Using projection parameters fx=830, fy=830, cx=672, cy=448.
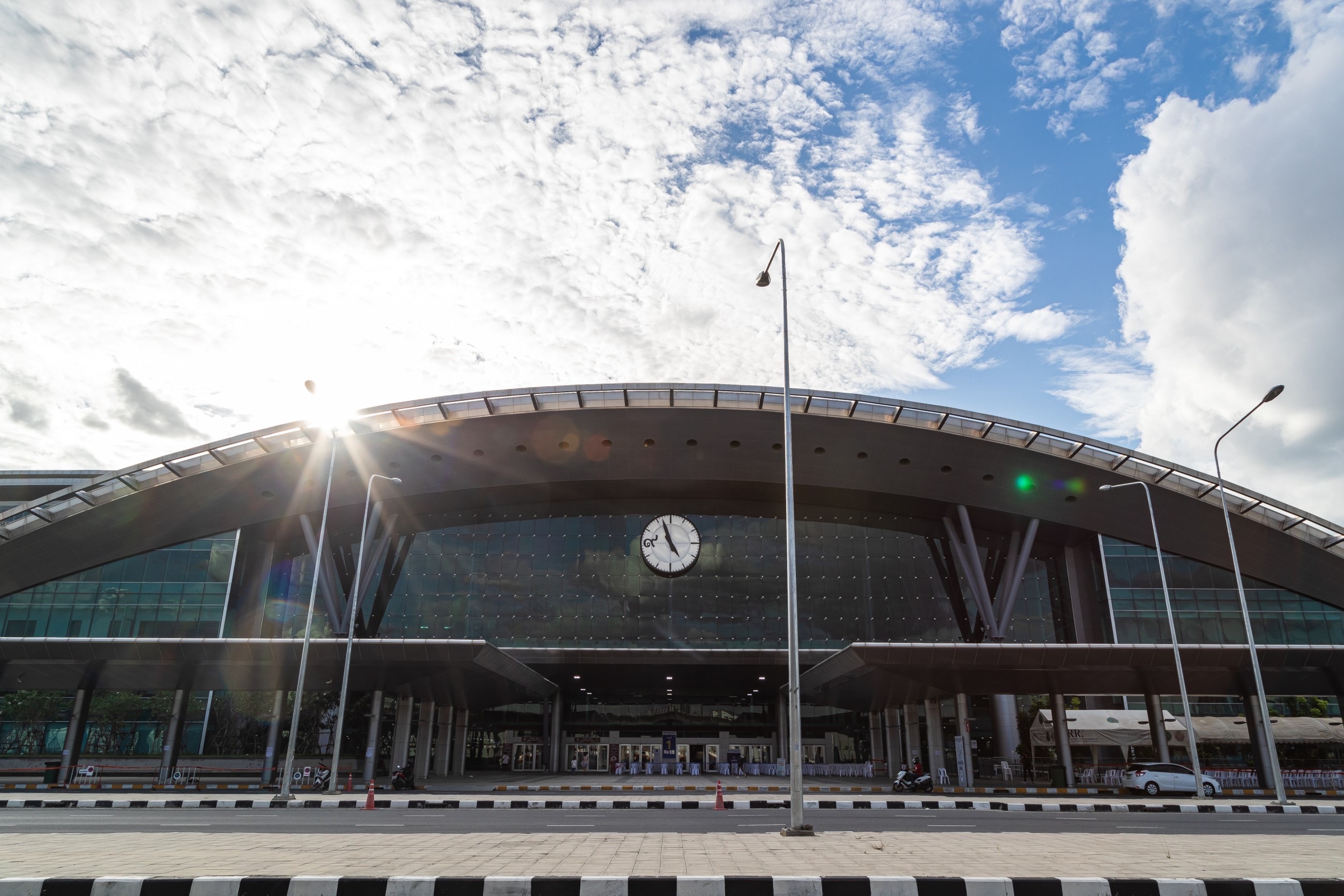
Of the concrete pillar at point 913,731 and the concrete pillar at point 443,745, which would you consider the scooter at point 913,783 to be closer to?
the concrete pillar at point 913,731

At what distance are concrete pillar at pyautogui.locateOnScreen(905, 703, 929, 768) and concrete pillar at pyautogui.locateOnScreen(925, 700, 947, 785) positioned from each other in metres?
0.85

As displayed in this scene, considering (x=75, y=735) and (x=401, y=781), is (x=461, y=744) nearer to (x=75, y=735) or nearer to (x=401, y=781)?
(x=401, y=781)

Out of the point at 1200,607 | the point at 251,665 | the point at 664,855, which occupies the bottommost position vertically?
the point at 664,855

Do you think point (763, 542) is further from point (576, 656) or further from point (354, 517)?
point (354, 517)

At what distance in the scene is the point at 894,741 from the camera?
48.8m

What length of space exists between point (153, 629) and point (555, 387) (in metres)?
27.7

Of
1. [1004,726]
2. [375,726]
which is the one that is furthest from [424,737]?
[1004,726]

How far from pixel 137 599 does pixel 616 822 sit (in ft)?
136

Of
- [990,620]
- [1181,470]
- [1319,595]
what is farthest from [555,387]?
[1319,595]

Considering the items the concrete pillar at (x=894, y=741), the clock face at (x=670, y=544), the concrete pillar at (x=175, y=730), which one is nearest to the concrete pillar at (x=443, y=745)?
the concrete pillar at (x=175, y=730)

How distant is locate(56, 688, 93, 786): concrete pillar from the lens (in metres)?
40.2

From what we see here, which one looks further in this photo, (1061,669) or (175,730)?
(175,730)

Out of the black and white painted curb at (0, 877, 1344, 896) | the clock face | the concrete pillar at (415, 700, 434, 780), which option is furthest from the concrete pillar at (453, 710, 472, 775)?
the black and white painted curb at (0, 877, 1344, 896)

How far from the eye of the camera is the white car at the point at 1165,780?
3584 centimetres
